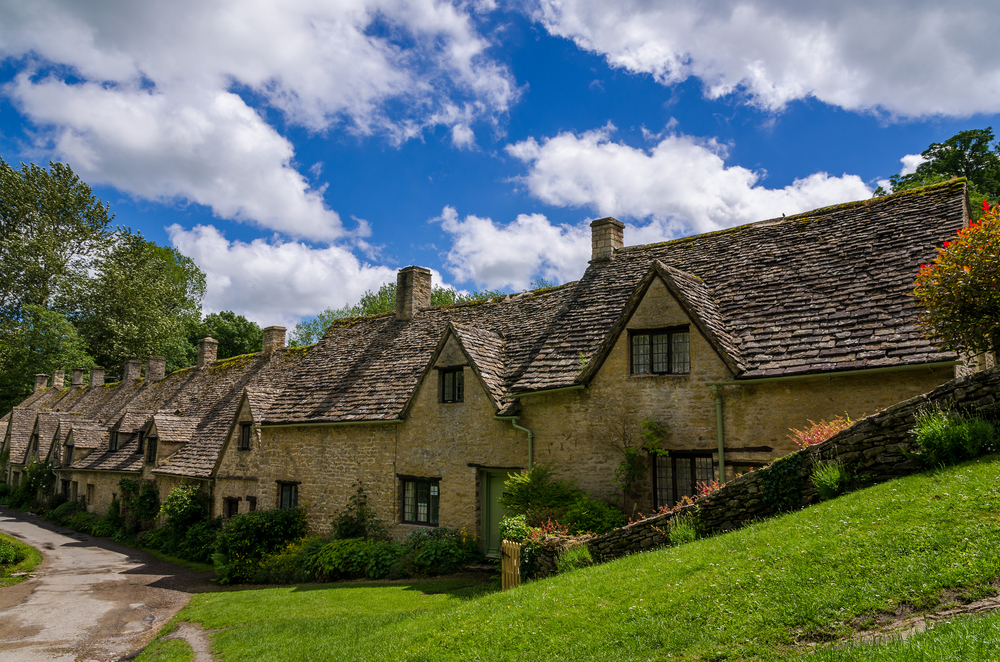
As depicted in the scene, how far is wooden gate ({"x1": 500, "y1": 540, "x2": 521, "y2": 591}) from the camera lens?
1226 centimetres

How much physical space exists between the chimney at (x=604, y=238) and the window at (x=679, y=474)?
8.19 meters

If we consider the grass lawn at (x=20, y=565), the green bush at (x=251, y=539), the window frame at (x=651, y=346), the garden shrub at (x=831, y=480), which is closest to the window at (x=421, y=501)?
the green bush at (x=251, y=539)

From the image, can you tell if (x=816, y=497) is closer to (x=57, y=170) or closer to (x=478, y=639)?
(x=478, y=639)

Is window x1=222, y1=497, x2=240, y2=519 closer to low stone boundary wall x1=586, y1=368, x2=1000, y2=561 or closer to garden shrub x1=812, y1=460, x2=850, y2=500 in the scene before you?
low stone boundary wall x1=586, y1=368, x2=1000, y2=561

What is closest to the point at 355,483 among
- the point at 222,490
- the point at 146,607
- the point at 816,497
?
the point at 146,607

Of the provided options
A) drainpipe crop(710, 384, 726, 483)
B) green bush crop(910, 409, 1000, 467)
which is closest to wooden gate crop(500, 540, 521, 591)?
drainpipe crop(710, 384, 726, 483)

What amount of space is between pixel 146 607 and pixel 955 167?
1816 inches

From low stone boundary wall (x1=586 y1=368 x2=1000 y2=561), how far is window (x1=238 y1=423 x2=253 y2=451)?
60.4 ft

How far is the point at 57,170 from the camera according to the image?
60.2 m

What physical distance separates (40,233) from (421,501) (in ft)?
195

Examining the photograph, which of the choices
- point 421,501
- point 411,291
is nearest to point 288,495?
point 421,501

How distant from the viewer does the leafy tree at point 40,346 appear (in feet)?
187

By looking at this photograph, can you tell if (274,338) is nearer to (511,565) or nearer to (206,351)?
(206,351)

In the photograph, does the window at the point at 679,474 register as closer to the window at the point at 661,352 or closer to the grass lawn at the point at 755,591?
the window at the point at 661,352
